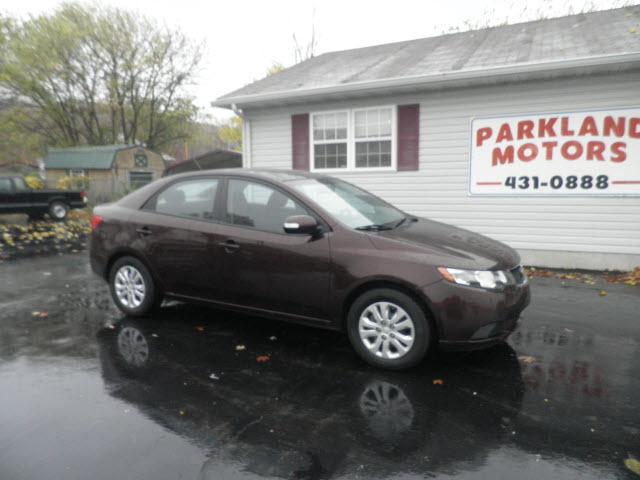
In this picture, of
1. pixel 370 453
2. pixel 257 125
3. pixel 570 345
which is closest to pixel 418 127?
pixel 257 125

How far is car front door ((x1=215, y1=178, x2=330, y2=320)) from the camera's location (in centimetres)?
412

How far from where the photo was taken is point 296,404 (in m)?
3.35

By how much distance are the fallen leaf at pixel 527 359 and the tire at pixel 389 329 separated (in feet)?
3.33

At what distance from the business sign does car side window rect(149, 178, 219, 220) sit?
17.6 feet

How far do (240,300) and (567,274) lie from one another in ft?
18.5

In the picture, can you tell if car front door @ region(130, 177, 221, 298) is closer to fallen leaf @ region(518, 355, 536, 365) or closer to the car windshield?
the car windshield

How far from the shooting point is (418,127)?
875cm

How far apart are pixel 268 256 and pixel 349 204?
974mm

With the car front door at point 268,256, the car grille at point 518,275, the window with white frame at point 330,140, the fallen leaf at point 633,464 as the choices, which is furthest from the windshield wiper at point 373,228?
the window with white frame at point 330,140

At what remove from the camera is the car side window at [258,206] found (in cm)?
436

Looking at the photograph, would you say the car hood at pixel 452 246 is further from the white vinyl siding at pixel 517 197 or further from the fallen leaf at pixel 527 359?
the white vinyl siding at pixel 517 197

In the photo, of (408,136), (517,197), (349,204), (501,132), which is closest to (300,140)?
(408,136)

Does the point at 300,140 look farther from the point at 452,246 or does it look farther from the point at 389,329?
the point at 389,329

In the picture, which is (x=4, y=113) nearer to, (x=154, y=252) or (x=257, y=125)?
(x=257, y=125)
